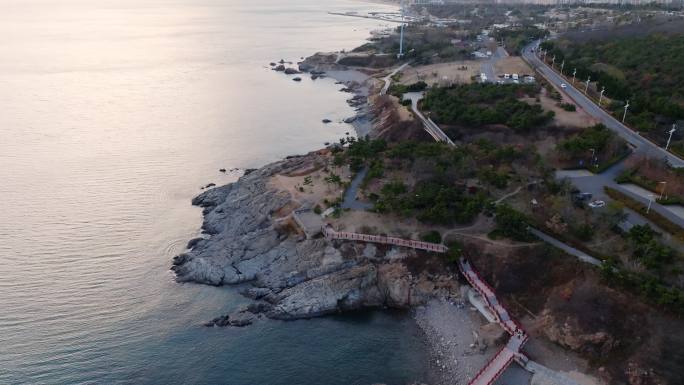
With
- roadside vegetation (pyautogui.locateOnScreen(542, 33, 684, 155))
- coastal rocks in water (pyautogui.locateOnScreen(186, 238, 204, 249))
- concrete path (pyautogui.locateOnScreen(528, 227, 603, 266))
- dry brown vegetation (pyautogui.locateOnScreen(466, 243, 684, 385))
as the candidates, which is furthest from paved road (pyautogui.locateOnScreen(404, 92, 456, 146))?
coastal rocks in water (pyautogui.locateOnScreen(186, 238, 204, 249))

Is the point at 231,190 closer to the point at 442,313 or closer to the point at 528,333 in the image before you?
the point at 442,313

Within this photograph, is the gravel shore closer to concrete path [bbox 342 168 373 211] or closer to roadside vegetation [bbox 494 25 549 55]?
concrete path [bbox 342 168 373 211]

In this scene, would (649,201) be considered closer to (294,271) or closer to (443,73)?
(294,271)

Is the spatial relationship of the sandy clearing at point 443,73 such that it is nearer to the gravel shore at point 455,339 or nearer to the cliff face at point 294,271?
the cliff face at point 294,271

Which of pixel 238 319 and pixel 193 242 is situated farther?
pixel 193 242

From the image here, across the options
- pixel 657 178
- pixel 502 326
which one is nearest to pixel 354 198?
pixel 502 326

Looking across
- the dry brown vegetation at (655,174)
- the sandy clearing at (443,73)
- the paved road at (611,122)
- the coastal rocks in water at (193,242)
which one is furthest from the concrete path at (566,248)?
the sandy clearing at (443,73)
